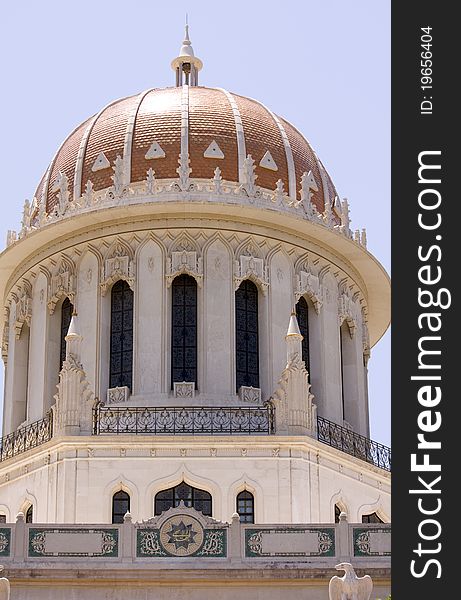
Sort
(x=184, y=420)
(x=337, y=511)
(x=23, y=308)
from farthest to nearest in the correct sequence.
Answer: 1. (x=23, y=308)
2. (x=337, y=511)
3. (x=184, y=420)

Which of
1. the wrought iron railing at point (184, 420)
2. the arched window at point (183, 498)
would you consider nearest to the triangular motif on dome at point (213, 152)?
the wrought iron railing at point (184, 420)

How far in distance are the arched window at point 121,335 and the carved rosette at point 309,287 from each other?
4.49m

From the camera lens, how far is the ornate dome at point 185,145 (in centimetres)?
4797

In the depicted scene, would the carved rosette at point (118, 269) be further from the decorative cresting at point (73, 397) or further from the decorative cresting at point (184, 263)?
the decorative cresting at point (73, 397)

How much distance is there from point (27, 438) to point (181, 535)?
9.25m

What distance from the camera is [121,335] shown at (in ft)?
153

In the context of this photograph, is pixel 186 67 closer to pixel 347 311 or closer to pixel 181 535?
pixel 347 311

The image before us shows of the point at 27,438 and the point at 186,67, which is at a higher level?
the point at 186,67

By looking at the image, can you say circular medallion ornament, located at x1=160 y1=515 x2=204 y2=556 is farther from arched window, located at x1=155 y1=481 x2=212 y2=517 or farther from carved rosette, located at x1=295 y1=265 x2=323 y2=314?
carved rosette, located at x1=295 y1=265 x2=323 y2=314

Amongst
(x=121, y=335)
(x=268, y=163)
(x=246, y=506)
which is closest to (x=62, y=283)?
(x=121, y=335)

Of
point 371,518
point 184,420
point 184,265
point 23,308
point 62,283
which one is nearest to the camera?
point 184,420

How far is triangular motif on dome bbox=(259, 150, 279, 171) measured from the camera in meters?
48.3

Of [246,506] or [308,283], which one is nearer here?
[246,506]

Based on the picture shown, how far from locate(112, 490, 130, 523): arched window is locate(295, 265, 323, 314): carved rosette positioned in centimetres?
778
